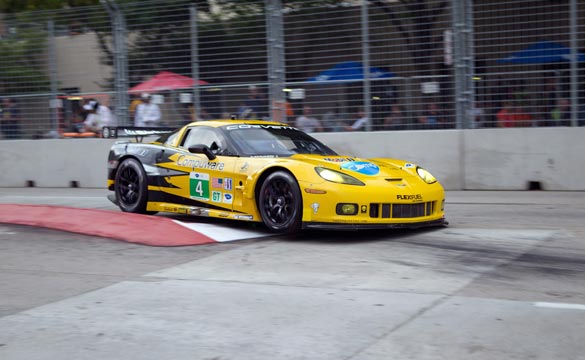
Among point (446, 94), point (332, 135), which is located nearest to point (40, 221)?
point (332, 135)

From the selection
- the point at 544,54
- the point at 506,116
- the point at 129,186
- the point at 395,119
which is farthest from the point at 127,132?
the point at 544,54

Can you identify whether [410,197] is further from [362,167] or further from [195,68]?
[195,68]

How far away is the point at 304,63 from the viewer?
42.8ft

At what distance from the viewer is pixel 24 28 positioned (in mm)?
15445

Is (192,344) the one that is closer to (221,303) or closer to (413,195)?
(221,303)

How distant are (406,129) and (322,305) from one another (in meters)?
7.83

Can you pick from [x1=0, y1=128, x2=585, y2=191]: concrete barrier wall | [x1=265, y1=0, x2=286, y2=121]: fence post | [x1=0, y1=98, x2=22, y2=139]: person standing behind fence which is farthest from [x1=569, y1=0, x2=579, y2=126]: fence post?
[x1=0, y1=98, x2=22, y2=139]: person standing behind fence

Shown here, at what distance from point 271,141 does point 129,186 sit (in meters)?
2.13

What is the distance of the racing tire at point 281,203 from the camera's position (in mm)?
7078

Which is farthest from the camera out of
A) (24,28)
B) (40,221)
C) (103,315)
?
(24,28)

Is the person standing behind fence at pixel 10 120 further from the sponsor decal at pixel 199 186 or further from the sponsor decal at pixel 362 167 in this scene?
the sponsor decal at pixel 362 167

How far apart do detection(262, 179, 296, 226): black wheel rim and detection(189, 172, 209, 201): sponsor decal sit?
950mm

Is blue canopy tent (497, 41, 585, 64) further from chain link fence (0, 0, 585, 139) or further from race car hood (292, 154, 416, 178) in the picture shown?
race car hood (292, 154, 416, 178)

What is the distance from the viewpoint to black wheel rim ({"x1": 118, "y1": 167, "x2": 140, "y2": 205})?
896cm
